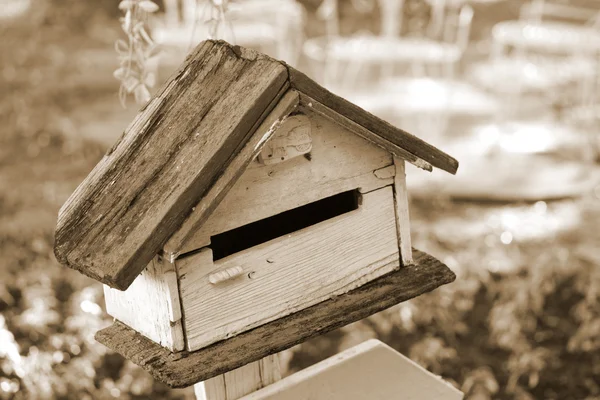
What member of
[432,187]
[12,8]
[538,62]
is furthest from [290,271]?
[12,8]

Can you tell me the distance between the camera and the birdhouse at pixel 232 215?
1237 millimetres

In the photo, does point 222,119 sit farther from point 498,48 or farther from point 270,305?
point 498,48

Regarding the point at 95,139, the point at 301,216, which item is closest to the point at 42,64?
the point at 95,139

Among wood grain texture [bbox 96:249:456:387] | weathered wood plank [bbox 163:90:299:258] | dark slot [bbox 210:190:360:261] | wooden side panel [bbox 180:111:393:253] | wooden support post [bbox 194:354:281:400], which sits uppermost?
weathered wood plank [bbox 163:90:299:258]

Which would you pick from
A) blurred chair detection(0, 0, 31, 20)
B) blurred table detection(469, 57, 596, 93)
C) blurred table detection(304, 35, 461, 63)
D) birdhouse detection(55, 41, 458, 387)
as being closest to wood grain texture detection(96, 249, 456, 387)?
birdhouse detection(55, 41, 458, 387)

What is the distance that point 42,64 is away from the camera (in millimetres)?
8578

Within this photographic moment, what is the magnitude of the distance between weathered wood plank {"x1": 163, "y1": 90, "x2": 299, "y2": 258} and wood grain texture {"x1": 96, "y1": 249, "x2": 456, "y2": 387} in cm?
20

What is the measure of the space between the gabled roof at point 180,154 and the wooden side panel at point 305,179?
0.25ft

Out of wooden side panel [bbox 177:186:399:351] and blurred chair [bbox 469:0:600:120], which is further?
blurred chair [bbox 469:0:600:120]

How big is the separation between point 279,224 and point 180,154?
17.4 inches

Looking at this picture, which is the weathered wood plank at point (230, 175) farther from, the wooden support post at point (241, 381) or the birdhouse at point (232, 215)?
the wooden support post at point (241, 381)

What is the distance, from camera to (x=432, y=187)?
506cm

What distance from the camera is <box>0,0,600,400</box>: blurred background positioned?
9.97ft

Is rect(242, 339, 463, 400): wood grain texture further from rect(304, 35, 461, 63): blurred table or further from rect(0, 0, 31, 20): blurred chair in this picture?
rect(0, 0, 31, 20): blurred chair
